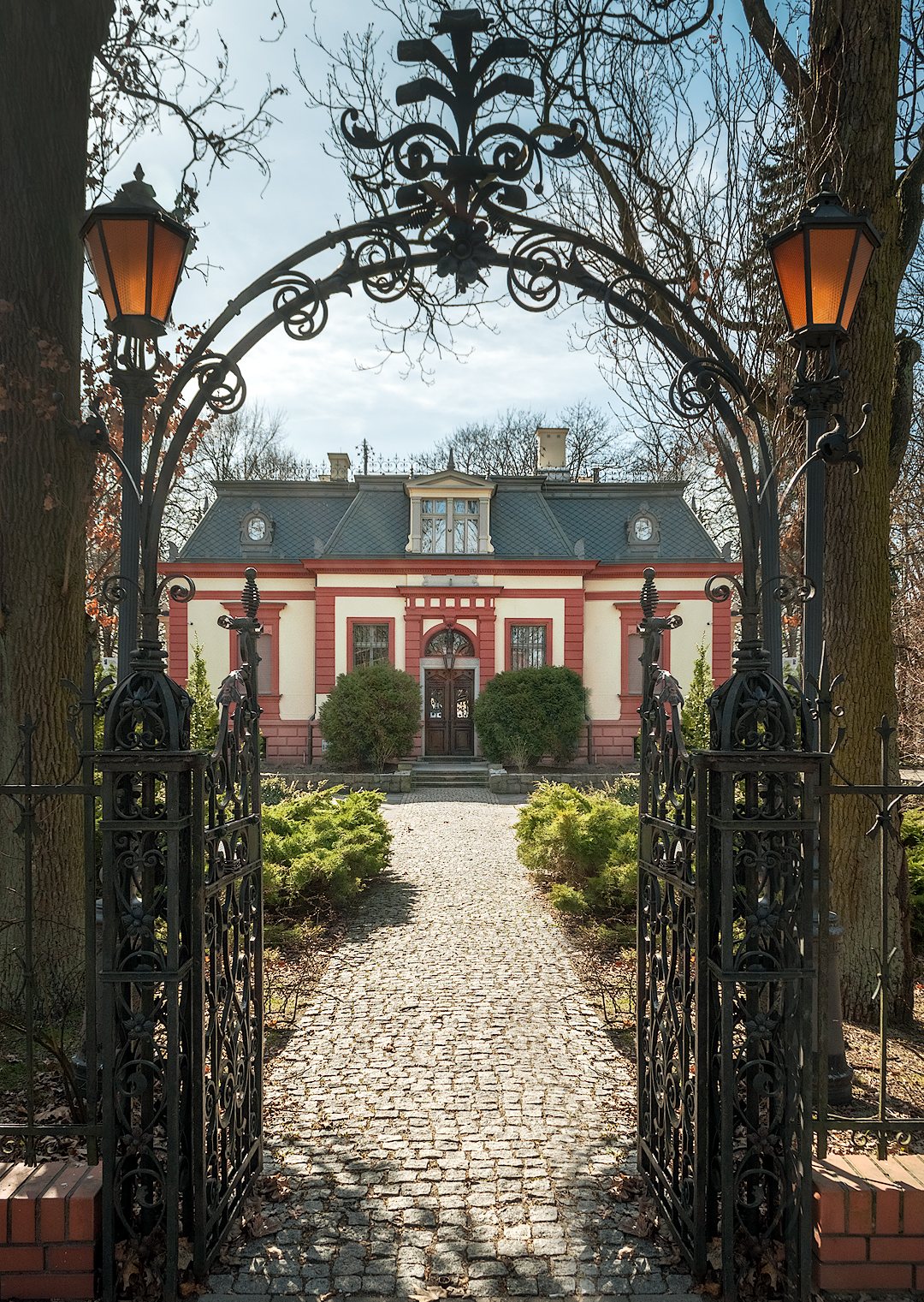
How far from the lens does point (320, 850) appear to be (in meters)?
8.37

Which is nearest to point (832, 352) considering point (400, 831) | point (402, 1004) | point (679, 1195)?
point (679, 1195)

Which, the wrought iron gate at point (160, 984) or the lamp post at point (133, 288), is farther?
the lamp post at point (133, 288)

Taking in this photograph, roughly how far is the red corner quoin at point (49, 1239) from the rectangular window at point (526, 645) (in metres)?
20.4

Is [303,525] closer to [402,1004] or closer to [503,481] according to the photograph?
[503,481]

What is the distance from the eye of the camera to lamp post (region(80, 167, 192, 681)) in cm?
311

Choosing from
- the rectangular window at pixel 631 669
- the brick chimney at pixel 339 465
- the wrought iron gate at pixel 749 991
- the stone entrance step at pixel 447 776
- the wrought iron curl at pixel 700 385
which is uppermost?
the brick chimney at pixel 339 465

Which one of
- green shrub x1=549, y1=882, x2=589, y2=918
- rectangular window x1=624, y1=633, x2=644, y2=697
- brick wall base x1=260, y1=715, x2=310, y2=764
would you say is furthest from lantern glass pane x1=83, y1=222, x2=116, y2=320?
rectangular window x1=624, y1=633, x2=644, y2=697

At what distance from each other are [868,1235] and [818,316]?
306 centimetres

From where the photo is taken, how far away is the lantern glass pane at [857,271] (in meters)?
3.22

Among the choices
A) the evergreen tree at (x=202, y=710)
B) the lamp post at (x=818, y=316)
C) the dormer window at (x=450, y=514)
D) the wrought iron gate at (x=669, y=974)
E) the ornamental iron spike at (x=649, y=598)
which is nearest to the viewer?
the wrought iron gate at (x=669, y=974)

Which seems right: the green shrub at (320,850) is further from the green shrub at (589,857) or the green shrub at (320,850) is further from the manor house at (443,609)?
the manor house at (443,609)

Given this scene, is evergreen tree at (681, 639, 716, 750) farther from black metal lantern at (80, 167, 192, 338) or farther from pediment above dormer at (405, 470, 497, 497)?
black metal lantern at (80, 167, 192, 338)

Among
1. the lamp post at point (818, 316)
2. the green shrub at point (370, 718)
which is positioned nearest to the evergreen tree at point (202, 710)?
the green shrub at point (370, 718)

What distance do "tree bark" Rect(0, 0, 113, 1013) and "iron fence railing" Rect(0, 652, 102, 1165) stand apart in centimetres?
2
